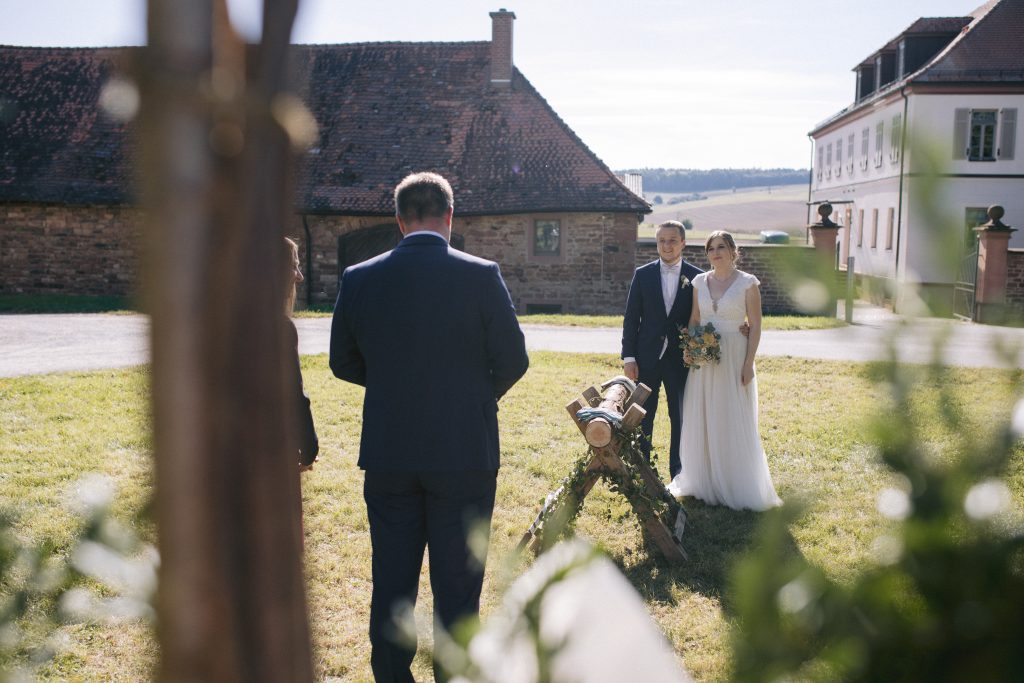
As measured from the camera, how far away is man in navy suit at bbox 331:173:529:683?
138 inches

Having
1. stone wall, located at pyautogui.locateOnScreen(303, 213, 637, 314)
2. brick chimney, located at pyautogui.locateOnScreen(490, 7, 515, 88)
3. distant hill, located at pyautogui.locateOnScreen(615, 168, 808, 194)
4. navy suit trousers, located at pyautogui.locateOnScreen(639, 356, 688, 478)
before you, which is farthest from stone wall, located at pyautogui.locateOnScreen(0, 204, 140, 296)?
distant hill, located at pyautogui.locateOnScreen(615, 168, 808, 194)

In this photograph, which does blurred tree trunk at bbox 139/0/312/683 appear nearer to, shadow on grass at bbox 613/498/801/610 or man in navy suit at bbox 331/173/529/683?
man in navy suit at bbox 331/173/529/683

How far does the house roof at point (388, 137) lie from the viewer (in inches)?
960

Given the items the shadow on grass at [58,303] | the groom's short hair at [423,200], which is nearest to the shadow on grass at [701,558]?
the groom's short hair at [423,200]

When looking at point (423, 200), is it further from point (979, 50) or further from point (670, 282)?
point (979, 50)

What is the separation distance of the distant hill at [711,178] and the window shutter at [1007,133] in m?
140

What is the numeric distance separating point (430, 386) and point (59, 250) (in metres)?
25.5

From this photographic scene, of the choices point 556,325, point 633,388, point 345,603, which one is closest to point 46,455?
point 345,603

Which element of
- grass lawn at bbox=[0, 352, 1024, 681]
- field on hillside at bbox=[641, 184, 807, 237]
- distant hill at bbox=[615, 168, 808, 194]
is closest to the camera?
grass lawn at bbox=[0, 352, 1024, 681]

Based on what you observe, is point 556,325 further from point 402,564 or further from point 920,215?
point 920,215

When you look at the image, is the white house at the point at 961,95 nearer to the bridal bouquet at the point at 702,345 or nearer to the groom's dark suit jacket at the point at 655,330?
the groom's dark suit jacket at the point at 655,330

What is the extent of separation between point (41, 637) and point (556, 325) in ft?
62.9

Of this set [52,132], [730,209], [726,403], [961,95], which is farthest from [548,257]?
[730,209]

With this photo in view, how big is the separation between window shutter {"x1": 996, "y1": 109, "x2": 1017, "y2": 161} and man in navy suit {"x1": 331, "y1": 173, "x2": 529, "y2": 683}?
28.7 m
